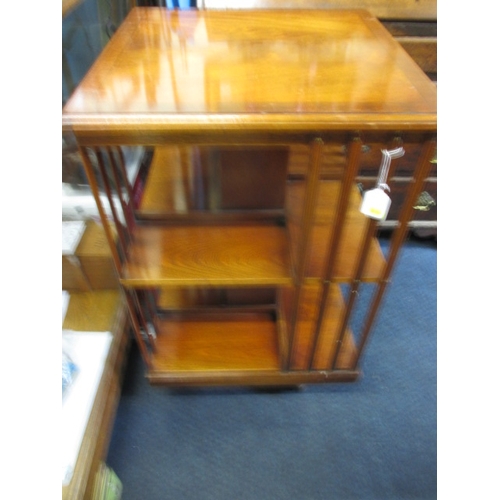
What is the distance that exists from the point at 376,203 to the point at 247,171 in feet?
1.15

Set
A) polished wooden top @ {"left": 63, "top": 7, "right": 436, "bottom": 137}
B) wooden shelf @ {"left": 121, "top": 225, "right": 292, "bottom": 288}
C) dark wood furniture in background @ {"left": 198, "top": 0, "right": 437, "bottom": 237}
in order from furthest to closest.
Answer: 1. dark wood furniture in background @ {"left": 198, "top": 0, "right": 437, "bottom": 237}
2. wooden shelf @ {"left": 121, "top": 225, "right": 292, "bottom": 288}
3. polished wooden top @ {"left": 63, "top": 7, "right": 436, "bottom": 137}

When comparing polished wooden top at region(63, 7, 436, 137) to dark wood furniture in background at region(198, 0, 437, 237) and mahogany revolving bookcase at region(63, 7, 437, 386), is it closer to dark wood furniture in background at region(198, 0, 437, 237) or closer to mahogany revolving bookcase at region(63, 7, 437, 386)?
mahogany revolving bookcase at region(63, 7, 437, 386)

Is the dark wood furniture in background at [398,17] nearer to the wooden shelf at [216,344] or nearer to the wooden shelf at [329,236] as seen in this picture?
the wooden shelf at [329,236]

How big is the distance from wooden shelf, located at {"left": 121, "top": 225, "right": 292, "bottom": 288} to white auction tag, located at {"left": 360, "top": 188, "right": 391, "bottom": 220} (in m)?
0.24

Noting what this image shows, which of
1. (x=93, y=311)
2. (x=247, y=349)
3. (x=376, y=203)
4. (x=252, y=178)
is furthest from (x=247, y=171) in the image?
(x=93, y=311)

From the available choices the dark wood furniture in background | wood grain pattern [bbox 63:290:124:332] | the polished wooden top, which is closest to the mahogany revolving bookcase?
the polished wooden top

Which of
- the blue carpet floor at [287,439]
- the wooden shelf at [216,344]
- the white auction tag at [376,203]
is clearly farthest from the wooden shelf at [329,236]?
the blue carpet floor at [287,439]

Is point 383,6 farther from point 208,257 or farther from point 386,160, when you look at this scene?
point 208,257

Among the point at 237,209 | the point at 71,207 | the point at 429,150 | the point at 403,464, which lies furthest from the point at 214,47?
the point at 403,464

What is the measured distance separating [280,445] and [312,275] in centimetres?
56

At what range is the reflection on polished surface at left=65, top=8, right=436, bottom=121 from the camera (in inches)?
25.0

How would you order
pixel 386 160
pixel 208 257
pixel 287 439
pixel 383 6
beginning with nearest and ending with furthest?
pixel 386 160, pixel 208 257, pixel 287 439, pixel 383 6

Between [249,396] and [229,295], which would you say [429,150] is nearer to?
[229,295]

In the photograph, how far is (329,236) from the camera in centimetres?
94
